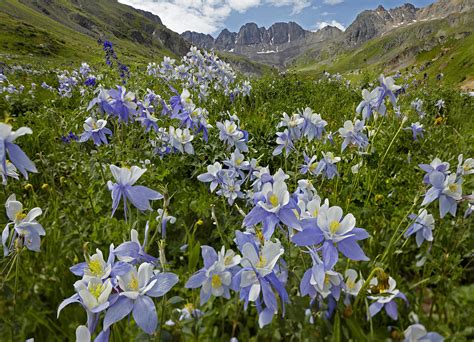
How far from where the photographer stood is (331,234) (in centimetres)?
121

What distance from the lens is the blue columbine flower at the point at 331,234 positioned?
1184 millimetres

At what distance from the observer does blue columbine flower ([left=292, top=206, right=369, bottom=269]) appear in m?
1.18

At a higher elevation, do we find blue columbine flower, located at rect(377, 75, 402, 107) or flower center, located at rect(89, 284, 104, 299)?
blue columbine flower, located at rect(377, 75, 402, 107)

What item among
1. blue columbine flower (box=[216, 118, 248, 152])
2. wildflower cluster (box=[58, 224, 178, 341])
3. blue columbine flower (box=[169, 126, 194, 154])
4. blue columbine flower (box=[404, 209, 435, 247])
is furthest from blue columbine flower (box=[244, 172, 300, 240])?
blue columbine flower (box=[169, 126, 194, 154])

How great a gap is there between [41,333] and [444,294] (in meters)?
2.09

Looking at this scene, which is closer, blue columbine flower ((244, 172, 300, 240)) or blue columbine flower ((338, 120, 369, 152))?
blue columbine flower ((244, 172, 300, 240))

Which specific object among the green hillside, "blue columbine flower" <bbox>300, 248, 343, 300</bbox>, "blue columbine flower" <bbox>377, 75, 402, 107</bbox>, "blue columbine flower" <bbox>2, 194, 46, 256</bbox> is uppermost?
the green hillside

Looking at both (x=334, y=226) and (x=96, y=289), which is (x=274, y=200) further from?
(x=96, y=289)

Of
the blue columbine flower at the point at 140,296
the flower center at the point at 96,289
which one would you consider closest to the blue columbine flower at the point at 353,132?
the blue columbine flower at the point at 140,296

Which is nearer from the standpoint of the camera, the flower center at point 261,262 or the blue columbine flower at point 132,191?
the flower center at point 261,262

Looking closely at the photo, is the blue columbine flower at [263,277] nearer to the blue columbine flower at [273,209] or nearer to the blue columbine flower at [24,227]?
the blue columbine flower at [273,209]

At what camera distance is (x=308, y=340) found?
1233 mm

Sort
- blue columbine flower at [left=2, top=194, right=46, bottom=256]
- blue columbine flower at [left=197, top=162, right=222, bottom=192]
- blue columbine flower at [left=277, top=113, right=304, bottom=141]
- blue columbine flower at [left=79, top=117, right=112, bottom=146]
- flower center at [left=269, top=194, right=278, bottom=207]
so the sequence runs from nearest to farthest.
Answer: flower center at [left=269, top=194, right=278, bottom=207] → blue columbine flower at [left=2, top=194, right=46, bottom=256] → blue columbine flower at [left=197, top=162, right=222, bottom=192] → blue columbine flower at [left=79, top=117, right=112, bottom=146] → blue columbine flower at [left=277, top=113, right=304, bottom=141]

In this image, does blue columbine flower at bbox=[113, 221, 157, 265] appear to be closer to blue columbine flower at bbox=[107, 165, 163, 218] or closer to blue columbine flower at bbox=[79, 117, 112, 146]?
blue columbine flower at bbox=[107, 165, 163, 218]
